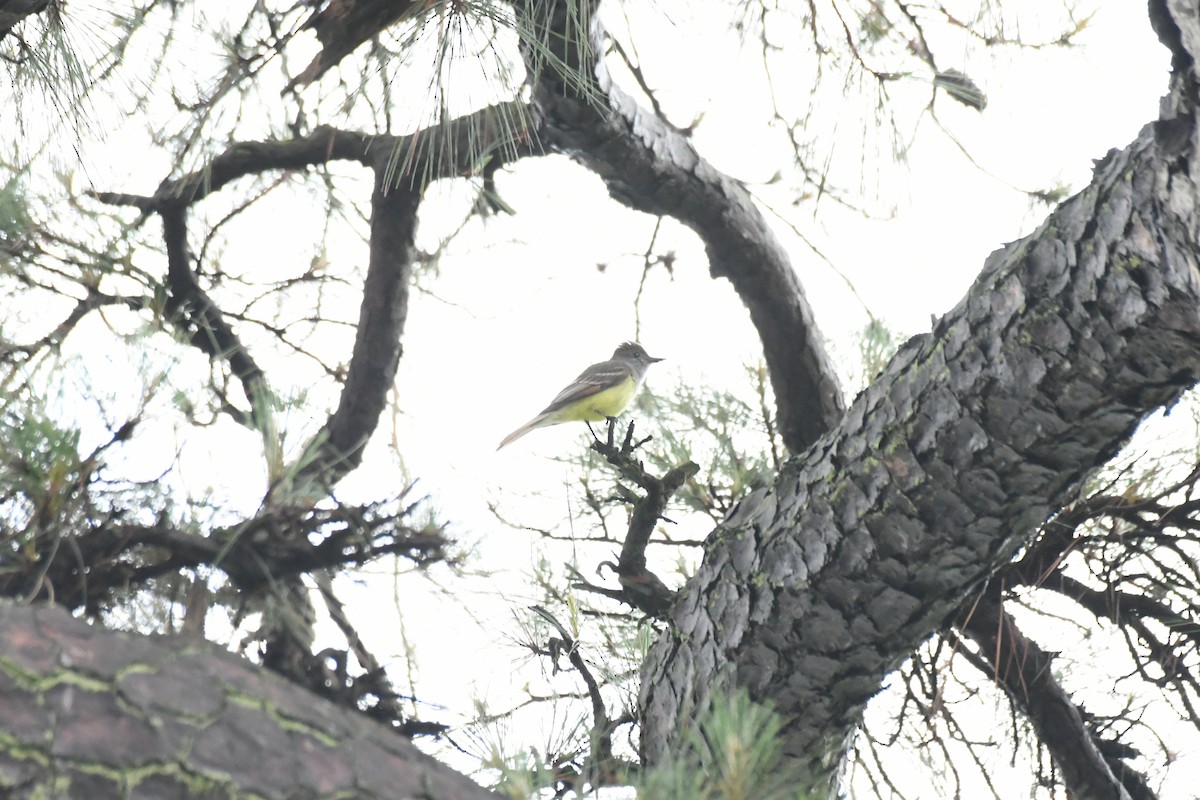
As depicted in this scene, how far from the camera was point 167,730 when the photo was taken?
72cm

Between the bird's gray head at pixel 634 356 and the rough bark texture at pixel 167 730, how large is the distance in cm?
205

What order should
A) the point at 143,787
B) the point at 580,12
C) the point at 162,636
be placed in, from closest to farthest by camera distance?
the point at 143,787 < the point at 162,636 < the point at 580,12

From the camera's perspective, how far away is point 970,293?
117cm

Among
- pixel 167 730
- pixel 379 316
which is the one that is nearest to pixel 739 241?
pixel 379 316

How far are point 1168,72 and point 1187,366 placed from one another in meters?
0.28

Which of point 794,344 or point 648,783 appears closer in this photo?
point 648,783

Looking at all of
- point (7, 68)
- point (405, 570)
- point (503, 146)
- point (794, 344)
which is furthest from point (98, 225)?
point (794, 344)

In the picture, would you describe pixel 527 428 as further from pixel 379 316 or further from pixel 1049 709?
pixel 1049 709

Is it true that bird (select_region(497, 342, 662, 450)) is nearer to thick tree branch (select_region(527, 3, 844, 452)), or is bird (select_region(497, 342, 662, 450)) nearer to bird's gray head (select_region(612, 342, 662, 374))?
bird's gray head (select_region(612, 342, 662, 374))

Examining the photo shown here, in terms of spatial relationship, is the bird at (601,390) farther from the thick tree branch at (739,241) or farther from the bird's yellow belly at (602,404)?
the thick tree branch at (739,241)

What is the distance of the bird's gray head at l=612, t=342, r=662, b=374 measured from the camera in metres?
2.88

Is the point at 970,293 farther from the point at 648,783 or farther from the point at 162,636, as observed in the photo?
the point at 162,636

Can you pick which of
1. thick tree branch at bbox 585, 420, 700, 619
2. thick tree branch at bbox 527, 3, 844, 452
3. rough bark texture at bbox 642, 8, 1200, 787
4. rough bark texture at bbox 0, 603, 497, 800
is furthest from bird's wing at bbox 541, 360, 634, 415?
rough bark texture at bbox 0, 603, 497, 800

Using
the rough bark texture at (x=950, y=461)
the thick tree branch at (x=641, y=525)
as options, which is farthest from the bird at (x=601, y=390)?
the rough bark texture at (x=950, y=461)
